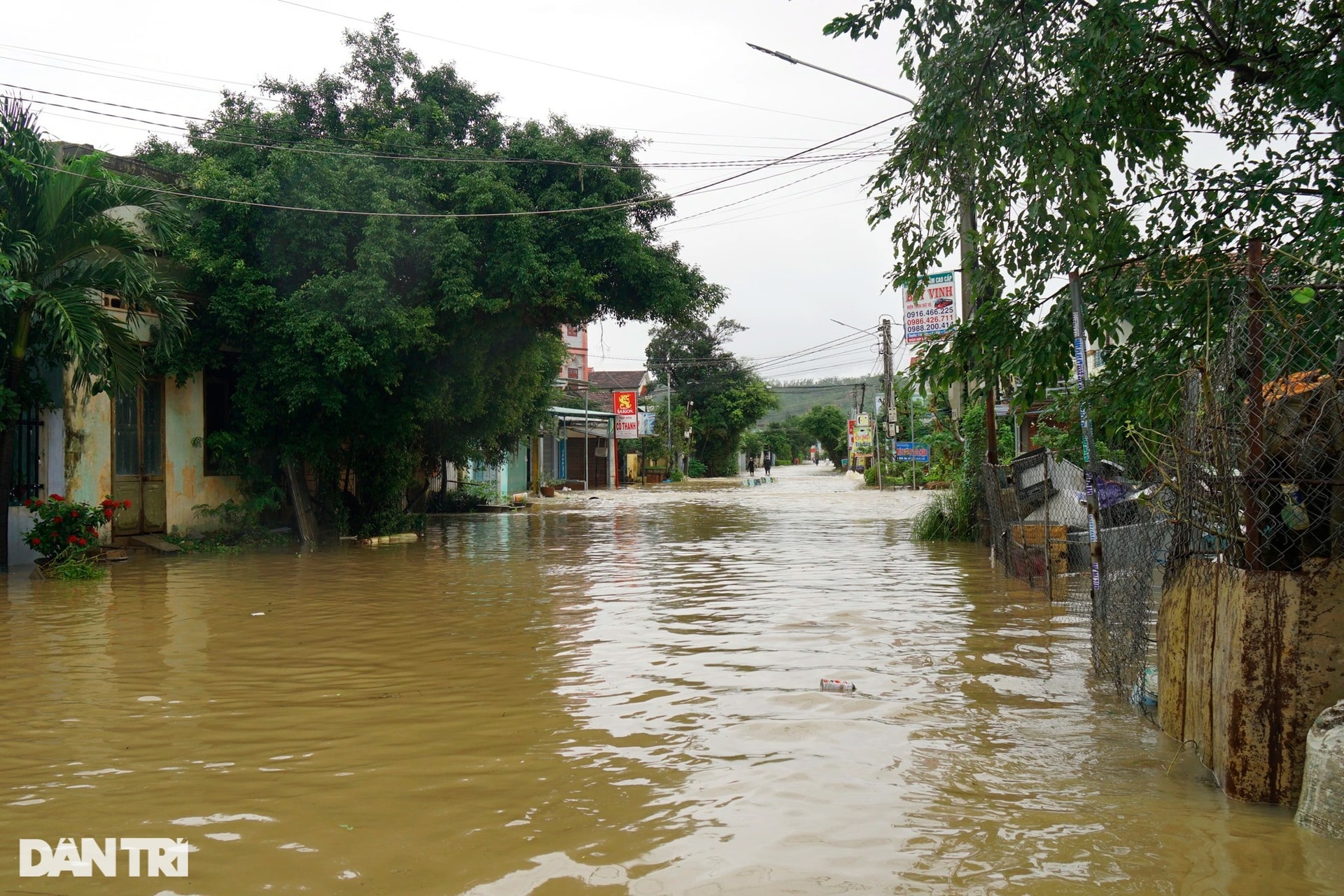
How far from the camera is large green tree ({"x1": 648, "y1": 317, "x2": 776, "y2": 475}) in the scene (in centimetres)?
6556

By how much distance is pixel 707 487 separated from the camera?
152ft

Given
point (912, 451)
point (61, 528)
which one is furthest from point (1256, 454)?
point (912, 451)

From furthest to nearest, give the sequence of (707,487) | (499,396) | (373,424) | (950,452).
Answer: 1. (707,487)
2. (950,452)
3. (499,396)
4. (373,424)

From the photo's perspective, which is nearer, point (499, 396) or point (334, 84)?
point (334, 84)

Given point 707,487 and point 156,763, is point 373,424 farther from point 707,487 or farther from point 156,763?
point 707,487

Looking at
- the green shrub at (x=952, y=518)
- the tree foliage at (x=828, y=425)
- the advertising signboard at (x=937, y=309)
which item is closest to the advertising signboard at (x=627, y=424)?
the advertising signboard at (x=937, y=309)

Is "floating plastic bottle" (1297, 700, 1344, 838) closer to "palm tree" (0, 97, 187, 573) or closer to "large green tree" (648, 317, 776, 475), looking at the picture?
"palm tree" (0, 97, 187, 573)

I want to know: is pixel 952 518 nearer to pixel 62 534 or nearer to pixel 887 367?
pixel 62 534

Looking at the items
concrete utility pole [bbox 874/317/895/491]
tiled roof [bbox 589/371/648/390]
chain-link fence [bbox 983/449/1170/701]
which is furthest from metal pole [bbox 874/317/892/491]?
chain-link fence [bbox 983/449/1170/701]

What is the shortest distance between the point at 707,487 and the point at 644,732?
40.5 meters

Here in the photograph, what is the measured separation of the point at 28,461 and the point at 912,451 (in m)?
30.6

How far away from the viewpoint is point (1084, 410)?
6.55 meters

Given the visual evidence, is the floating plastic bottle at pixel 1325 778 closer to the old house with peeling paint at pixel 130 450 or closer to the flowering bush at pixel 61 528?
the flowering bush at pixel 61 528

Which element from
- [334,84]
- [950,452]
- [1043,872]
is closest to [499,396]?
[334,84]
